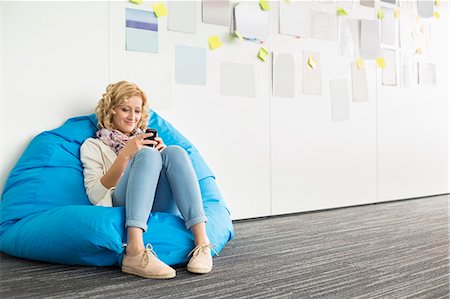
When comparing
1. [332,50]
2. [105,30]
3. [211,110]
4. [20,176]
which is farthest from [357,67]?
[20,176]

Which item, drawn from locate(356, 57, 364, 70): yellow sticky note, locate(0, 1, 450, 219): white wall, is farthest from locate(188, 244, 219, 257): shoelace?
locate(356, 57, 364, 70): yellow sticky note

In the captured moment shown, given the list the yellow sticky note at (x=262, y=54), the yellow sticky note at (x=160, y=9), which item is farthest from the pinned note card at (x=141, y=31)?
the yellow sticky note at (x=262, y=54)

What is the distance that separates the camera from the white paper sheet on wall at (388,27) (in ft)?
13.6

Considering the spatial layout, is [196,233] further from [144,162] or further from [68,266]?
[68,266]

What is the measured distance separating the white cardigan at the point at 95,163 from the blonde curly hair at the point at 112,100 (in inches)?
4.4

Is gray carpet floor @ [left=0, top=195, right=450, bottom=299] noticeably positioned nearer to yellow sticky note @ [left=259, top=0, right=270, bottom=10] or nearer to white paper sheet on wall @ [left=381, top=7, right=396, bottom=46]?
yellow sticky note @ [left=259, top=0, right=270, bottom=10]

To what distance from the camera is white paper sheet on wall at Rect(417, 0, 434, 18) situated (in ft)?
14.7

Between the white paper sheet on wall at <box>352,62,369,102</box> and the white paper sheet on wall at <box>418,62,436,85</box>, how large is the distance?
2.69ft

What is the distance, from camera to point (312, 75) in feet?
11.8

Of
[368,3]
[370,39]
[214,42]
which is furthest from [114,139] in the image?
[368,3]

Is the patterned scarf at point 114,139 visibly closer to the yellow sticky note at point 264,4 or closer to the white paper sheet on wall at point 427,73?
the yellow sticky note at point 264,4

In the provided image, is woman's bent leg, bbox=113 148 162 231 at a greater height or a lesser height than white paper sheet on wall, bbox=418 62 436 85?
lesser

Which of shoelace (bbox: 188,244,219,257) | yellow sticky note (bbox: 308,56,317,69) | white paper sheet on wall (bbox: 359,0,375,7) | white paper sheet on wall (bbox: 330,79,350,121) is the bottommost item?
shoelace (bbox: 188,244,219,257)

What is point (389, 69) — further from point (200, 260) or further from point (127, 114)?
point (200, 260)
